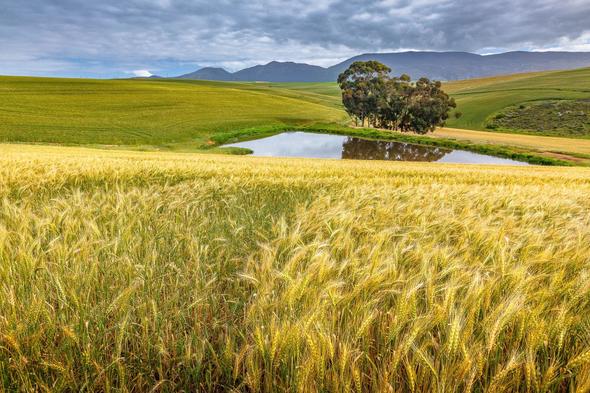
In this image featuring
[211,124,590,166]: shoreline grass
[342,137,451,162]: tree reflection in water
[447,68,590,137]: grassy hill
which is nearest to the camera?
[211,124,590,166]: shoreline grass

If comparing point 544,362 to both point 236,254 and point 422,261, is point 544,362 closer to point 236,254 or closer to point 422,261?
point 422,261

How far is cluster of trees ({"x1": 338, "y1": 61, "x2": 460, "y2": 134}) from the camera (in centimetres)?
6109

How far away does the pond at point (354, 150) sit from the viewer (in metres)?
44.2

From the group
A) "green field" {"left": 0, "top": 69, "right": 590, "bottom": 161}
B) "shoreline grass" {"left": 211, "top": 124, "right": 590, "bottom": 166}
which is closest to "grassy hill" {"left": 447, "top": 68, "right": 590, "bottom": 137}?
"green field" {"left": 0, "top": 69, "right": 590, "bottom": 161}

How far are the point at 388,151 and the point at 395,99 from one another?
66.6 ft

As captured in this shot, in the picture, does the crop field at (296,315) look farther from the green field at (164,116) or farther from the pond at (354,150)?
the green field at (164,116)

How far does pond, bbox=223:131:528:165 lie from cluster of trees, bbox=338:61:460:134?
1213 cm

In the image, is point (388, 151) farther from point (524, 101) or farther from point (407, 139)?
point (524, 101)

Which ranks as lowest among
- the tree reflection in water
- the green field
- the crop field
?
the tree reflection in water

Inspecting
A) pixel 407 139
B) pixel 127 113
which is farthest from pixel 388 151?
pixel 127 113

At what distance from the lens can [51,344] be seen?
47.4 inches

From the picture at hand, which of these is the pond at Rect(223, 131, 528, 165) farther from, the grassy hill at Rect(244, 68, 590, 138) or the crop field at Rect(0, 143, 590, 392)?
the grassy hill at Rect(244, 68, 590, 138)

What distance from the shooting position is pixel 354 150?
159 ft

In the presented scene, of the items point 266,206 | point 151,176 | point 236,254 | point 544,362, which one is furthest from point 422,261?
point 151,176
